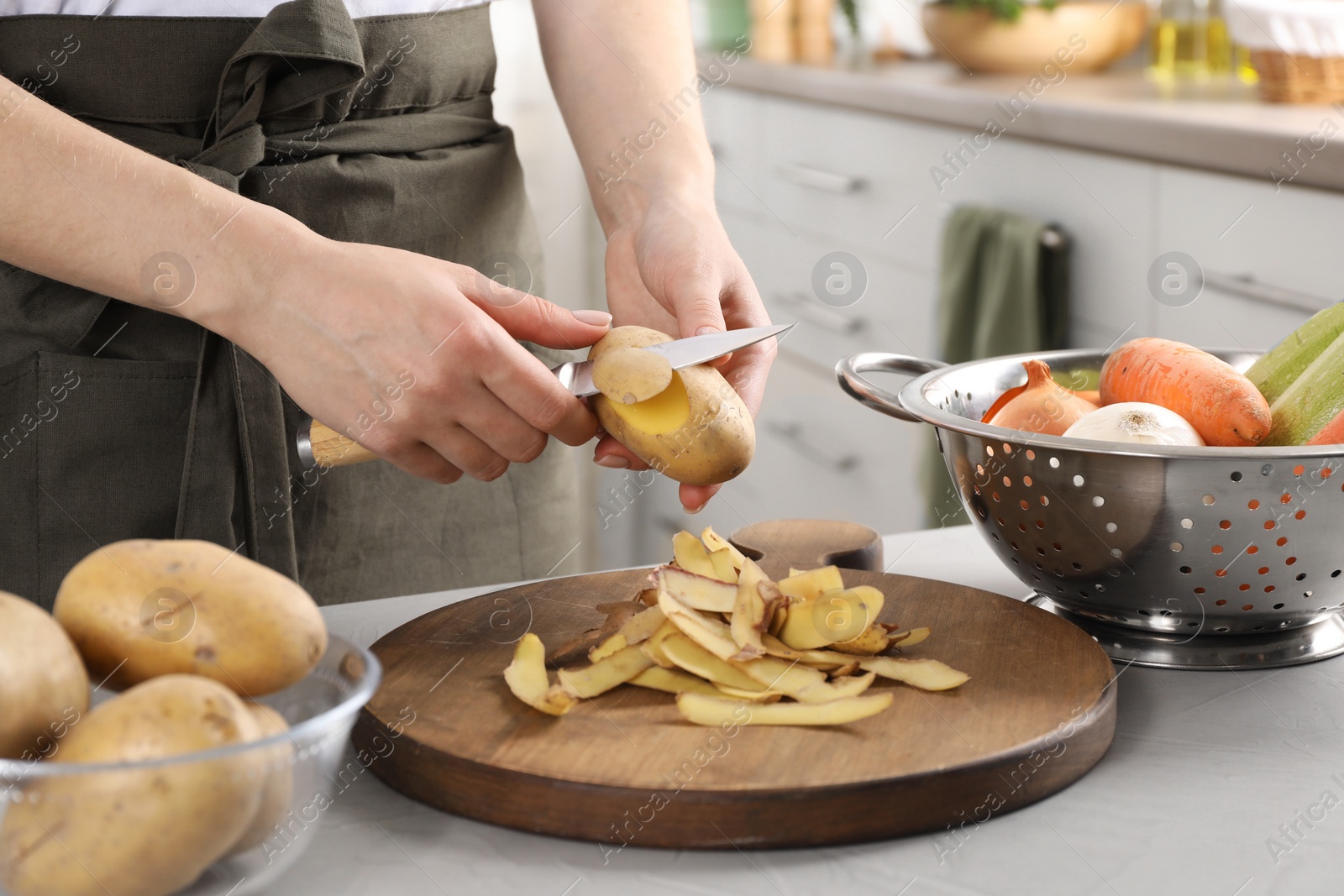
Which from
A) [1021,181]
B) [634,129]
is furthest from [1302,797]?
[1021,181]

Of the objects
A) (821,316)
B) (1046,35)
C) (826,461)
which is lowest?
(826,461)

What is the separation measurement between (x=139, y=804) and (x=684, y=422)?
42 centimetres

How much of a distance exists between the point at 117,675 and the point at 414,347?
30cm

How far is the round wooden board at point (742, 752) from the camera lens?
53cm

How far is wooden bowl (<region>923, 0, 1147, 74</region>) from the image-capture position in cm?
230

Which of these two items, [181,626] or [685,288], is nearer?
[181,626]

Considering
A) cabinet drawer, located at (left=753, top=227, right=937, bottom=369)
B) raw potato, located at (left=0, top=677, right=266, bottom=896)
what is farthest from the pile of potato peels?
cabinet drawer, located at (left=753, top=227, right=937, bottom=369)

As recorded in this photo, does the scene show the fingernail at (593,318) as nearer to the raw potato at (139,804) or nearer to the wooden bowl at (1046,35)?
the raw potato at (139,804)

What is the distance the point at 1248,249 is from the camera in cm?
154

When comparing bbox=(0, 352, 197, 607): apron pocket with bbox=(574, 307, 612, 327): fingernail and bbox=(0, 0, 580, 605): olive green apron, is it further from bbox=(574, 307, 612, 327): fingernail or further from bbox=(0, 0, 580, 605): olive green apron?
bbox=(574, 307, 612, 327): fingernail

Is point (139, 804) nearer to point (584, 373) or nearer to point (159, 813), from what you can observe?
point (159, 813)

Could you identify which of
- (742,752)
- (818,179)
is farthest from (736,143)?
(742,752)

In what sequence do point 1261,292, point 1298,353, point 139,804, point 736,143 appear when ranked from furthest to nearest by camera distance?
point 736,143, point 1261,292, point 1298,353, point 139,804

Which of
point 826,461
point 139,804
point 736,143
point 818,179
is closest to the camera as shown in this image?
point 139,804
